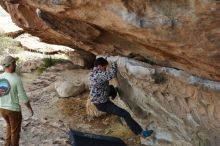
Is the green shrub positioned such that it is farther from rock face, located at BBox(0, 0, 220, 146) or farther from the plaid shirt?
the plaid shirt

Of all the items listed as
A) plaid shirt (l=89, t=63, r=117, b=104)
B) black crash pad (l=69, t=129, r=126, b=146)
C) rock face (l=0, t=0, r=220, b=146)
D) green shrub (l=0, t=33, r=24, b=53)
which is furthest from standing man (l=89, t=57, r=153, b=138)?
green shrub (l=0, t=33, r=24, b=53)

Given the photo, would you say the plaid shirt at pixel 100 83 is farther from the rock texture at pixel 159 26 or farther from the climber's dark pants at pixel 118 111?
the rock texture at pixel 159 26

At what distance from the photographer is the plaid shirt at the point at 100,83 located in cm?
709

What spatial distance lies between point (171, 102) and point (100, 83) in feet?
3.83

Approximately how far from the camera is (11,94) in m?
6.75

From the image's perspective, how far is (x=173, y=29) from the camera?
497 cm

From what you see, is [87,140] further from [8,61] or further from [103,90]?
[8,61]

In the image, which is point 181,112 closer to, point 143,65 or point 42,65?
point 143,65

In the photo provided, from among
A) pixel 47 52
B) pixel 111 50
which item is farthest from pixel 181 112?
pixel 47 52

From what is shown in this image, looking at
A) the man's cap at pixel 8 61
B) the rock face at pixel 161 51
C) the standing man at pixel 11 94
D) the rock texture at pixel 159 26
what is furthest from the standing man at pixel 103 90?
the man's cap at pixel 8 61

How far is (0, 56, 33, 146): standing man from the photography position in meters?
6.61

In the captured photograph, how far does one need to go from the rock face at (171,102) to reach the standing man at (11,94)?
5.07ft

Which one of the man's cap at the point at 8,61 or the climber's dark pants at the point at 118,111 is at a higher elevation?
the man's cap at the point at 8,61

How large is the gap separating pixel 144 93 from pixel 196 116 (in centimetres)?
115
